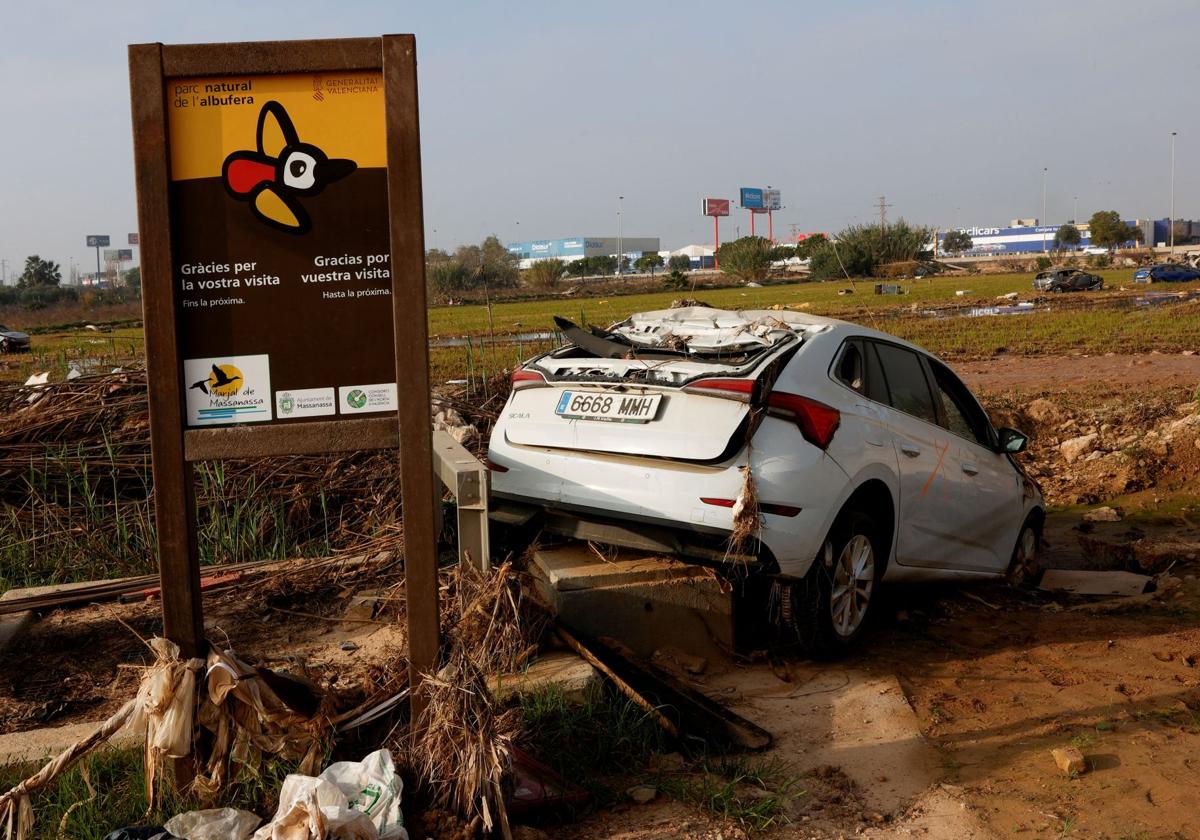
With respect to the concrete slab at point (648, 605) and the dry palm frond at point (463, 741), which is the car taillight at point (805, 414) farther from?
the dry palm frond at point (463, 741)

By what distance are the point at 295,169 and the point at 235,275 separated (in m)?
0.41

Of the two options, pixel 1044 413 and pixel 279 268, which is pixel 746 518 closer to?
pixel 279 268

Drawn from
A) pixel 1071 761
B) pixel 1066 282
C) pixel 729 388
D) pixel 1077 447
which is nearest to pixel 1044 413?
pixel 1077 447

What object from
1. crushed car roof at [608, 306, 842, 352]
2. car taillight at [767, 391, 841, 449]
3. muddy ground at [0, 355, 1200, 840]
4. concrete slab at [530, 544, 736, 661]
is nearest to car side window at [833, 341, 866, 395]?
crushed car roof at [608, 306, 842, 352]

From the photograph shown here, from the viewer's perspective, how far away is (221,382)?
3689mm

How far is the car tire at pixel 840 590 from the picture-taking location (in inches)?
218

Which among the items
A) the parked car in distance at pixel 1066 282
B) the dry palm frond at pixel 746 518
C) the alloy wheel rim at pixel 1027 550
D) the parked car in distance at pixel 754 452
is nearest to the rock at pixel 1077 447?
the alloy wheel rim at pixel 1027 550

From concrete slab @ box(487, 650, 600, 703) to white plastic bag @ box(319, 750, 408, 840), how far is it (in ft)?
2.94

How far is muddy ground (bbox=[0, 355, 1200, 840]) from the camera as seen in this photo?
398 centimetres

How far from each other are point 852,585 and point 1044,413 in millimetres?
9086

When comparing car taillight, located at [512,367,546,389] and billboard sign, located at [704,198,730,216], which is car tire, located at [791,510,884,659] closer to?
car taillight, located at [512,367,546,389]

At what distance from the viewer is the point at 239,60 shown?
3.57 metres

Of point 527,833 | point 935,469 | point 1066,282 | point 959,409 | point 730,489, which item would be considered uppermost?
point 1066,282

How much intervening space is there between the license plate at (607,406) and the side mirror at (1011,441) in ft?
9.97
